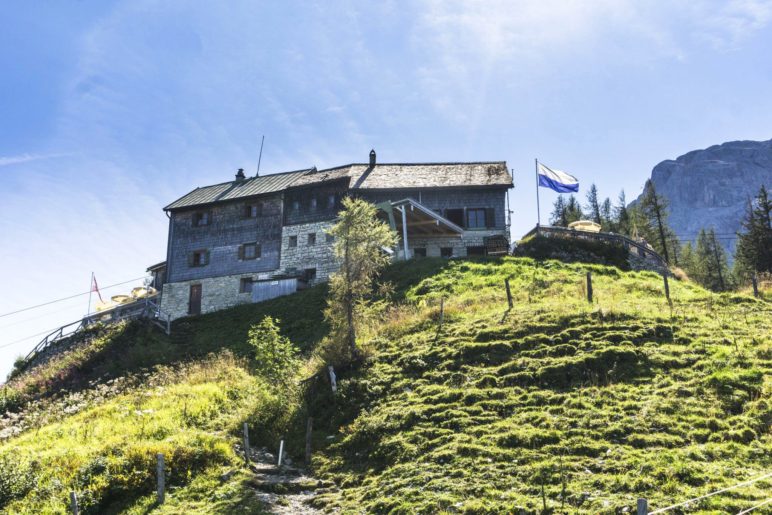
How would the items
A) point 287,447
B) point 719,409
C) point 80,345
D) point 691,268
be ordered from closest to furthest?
1. point 719,409
2. point 287,447
3. point 80,345
4. point 691,268

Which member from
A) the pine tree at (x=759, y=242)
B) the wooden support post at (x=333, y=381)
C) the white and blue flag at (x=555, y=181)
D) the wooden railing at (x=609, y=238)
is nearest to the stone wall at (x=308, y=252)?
the wooden railing at (x=609, y=238)

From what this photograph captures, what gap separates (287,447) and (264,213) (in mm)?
30108

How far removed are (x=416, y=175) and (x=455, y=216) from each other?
5181 millimetres

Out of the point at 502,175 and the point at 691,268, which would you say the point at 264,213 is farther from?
the point at 691,268

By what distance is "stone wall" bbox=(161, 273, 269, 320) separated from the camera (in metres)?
44.1

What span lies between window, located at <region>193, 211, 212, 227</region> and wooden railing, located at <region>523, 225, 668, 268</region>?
24779 mm

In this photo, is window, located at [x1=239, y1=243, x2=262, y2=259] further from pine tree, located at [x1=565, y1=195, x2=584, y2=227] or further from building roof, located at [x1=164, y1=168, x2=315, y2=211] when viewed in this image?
pine tree, located at [x1=565, y1=195, x2=584, y2=227]

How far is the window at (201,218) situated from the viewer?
48.2 metres

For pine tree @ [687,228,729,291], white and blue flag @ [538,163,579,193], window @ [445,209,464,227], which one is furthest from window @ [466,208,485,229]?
pine tree @ [687,228,729,291]

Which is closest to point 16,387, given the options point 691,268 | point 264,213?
point 264,213

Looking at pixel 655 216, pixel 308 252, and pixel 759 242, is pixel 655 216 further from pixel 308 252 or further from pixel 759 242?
pixel 308 252

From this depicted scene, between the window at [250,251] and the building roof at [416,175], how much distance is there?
557 cm

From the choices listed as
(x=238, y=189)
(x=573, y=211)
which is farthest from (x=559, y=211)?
(x=238, y=189)

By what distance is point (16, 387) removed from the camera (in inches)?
1302
